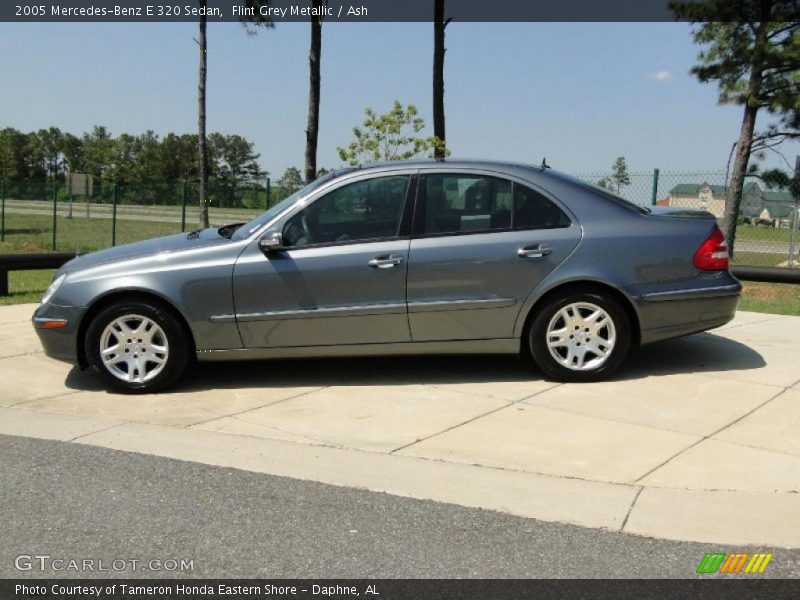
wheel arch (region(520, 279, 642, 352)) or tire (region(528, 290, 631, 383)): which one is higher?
wheel arch (region(520, 279, 642, 352))

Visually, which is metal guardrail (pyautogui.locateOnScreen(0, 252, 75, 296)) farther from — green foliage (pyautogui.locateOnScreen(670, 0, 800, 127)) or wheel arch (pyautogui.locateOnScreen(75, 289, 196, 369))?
green foliage (pyautogui.locateOnScreen(670, 0, 800, 127))

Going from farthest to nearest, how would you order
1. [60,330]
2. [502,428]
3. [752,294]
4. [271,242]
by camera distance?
1. [752,294]
2. [60,330]
3. [271,242]
4. [502,428]

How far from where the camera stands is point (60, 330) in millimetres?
5836

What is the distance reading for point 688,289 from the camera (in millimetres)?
5906

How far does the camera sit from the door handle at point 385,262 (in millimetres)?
5738

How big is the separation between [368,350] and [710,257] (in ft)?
8.63

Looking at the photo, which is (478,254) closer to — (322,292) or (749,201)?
(322,292)

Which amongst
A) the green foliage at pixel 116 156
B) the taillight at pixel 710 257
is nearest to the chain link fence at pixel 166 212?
the taillight at pixel 710 257

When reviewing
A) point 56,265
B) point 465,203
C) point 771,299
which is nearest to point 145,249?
point 465,203

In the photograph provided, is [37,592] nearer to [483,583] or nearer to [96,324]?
[483,583]

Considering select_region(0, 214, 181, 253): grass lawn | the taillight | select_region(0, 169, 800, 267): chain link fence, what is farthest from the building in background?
select_region(0, 214, 181, 253): grass lawn

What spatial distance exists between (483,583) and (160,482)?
1883mm

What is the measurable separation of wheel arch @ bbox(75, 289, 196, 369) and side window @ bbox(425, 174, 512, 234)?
1.91 m

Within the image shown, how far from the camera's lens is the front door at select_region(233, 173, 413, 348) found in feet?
18.9
